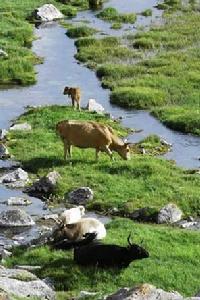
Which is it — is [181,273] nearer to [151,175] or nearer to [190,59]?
[151,175]

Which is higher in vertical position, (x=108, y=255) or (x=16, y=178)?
(x=108, y=255)

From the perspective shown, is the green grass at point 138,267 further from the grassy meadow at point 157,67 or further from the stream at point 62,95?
the grassy meadow at point 157,67

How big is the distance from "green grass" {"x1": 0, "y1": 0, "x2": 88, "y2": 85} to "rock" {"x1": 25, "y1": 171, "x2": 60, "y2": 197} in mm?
16661

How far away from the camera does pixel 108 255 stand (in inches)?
753

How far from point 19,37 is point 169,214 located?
29653mm

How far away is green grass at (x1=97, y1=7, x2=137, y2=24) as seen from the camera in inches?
2336

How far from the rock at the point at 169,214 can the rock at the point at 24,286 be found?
265 inches

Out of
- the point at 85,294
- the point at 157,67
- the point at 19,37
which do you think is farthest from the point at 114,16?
the point at 85,294

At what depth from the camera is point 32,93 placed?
41.0 m

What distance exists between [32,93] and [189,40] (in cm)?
1500

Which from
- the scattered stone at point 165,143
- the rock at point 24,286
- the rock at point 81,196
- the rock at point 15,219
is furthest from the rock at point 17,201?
the scattered stone at point 165,143

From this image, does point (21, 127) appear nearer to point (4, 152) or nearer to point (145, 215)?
point (4, 152)

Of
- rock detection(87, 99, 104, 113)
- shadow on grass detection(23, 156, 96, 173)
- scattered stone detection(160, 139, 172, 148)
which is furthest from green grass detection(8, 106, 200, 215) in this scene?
rock detection(87, 99, 104, 113)

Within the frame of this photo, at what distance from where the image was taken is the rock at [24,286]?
16.8 m
